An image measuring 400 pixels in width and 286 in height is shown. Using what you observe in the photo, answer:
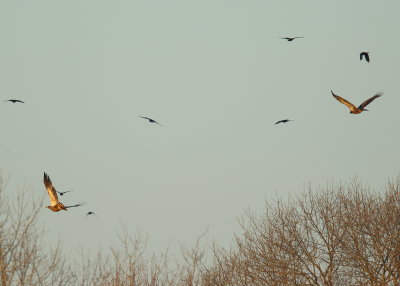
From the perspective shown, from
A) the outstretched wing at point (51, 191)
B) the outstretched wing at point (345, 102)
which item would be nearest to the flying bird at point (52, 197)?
the outstretched wing at point (51, 191)

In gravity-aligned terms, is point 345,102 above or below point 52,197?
above

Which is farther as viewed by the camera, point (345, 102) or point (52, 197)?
point (345, 102)

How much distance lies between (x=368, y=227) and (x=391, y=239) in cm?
91

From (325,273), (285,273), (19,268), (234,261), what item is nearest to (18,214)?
(19,268)

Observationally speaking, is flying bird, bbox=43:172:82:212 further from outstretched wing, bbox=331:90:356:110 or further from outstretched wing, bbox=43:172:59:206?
outstretched wing, bbox=331:90:356:110

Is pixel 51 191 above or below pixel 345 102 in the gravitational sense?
below

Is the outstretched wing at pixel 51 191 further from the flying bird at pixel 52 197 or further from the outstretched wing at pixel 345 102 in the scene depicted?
the outstretched wing at pixel 345 102

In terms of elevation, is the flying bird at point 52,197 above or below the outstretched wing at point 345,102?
below

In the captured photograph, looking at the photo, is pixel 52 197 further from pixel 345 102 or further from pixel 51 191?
pixel 345 102

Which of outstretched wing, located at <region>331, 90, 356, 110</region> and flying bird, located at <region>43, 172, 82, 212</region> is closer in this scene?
flying bird, located at <region>43, 172, 82, 212</region>

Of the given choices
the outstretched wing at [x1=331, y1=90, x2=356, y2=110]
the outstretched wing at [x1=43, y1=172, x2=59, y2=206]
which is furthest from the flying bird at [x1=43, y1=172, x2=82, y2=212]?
the outstretched wing at [x1=331, y1=90, x2=356, y2=110]

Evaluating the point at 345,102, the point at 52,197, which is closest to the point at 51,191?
the point at 52,197

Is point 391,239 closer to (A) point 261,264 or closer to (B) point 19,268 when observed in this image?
(A) point 261,264

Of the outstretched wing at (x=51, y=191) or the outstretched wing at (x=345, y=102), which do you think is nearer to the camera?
the outstretched wing at (x=51, y=191)
